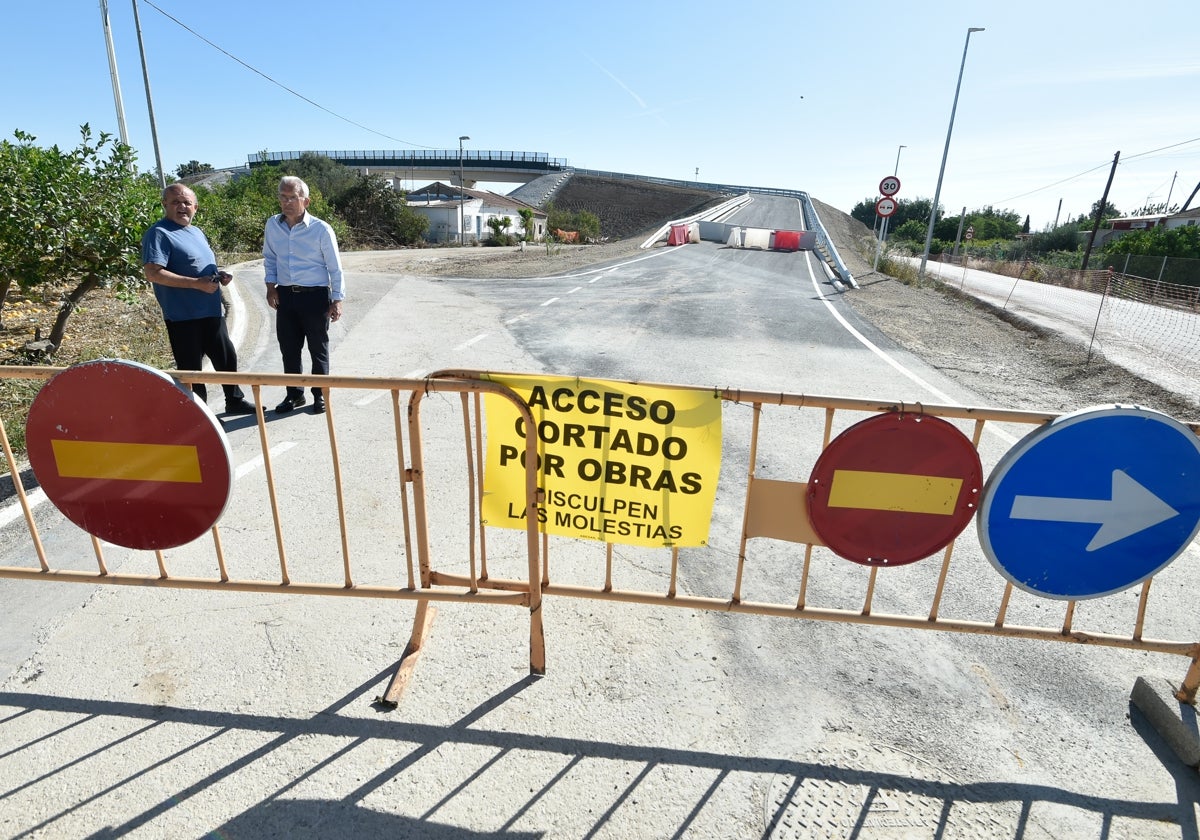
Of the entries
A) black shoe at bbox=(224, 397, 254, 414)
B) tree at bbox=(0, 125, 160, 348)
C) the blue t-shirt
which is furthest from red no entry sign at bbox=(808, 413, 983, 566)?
tree at bbox=(0, 125, 160, 348)

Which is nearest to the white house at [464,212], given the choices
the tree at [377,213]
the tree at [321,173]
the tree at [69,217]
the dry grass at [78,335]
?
the tree at [321,173]

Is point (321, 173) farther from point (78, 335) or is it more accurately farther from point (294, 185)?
point (294, 185)

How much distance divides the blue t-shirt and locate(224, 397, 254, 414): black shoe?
2.72ft

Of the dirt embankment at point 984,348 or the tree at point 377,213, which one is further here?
the tree at point 377,213

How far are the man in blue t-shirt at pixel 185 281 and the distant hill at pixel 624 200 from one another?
74.3m

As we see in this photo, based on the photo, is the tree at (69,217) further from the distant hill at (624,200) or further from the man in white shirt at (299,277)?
the distant hill at (624,200)

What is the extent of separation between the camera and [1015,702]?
2799 millimetres

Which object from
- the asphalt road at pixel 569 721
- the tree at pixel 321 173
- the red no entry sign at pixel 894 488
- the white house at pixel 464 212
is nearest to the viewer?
the asphalt road at pixel 569 721

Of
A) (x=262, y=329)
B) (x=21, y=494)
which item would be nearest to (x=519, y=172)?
(x=262, y=329)

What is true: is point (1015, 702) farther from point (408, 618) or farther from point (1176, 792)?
point (408, 618)

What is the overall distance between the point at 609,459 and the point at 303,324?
415cm

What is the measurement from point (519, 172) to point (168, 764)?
108 m

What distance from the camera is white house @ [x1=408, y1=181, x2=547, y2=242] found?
233 ft

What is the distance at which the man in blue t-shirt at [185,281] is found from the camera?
16.0 ft
